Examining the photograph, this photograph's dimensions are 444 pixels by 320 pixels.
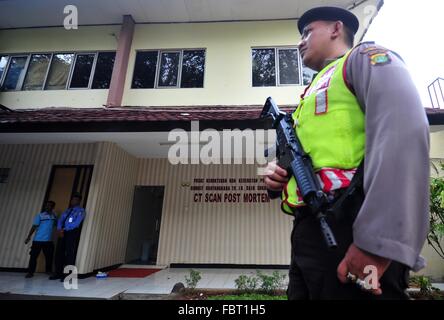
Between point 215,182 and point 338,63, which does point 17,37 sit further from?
point 338,63

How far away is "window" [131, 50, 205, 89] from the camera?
24.3ft

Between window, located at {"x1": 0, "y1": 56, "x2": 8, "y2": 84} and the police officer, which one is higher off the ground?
window, located at {"x1": 0, "y1": 56, "x2": 8, "y2": 84}

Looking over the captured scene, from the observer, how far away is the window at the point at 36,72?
7.64 meters

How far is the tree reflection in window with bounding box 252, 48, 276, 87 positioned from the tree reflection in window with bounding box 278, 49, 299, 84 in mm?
234

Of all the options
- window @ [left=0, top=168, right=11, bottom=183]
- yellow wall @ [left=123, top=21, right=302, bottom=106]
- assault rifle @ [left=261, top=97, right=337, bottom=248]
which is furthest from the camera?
yellow wall @ [left=123, top=21, right=302, bottom=106]

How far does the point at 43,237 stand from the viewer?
5.12m

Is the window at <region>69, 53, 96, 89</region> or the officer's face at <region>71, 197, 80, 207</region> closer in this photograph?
the officer's face at <region>71, 197, 80, 207</region>

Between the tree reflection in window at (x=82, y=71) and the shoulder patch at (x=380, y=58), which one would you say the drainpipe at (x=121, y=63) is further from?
the shoulder patch at (x=380, y=58)

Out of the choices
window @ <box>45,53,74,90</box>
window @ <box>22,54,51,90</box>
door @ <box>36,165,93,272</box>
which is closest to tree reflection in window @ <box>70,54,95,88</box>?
window @ <box>45,53,74,90</box>

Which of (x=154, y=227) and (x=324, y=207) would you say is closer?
(x=324, y=207)

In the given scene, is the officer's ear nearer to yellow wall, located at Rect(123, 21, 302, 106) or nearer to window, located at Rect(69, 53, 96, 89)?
yellow wall, located at Rect(123, 21, 302, 106)

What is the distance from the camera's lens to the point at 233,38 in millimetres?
7559
